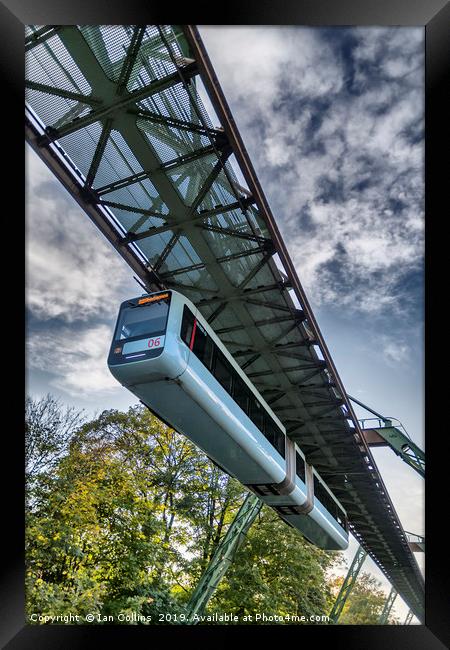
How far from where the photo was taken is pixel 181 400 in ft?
23.0

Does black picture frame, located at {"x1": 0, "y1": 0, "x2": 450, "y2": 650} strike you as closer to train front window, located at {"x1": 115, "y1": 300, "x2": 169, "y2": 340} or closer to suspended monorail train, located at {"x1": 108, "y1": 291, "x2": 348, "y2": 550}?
train front window, located at {"x1": 115, "y1": 300, "x2": 169, "y2": 340}

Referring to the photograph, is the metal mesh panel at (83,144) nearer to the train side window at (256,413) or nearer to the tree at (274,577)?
the train side window at (256,413)

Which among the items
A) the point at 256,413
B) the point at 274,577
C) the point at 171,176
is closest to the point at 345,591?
the point at 274,577

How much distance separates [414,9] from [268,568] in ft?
45.6

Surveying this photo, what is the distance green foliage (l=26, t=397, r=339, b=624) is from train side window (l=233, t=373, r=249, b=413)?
4.68m

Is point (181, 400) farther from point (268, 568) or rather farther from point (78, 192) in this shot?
point (268, 568)

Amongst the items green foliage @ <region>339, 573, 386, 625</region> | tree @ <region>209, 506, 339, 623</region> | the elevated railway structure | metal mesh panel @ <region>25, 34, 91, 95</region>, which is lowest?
green foliage @ <region>339, 573, 386, 625</region>

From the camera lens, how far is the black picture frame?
19.4 feet

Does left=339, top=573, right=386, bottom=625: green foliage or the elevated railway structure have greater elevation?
the elevated railway structure

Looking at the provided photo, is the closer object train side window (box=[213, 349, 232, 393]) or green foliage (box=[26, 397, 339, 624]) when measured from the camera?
train side window (box=[213, 349, 232, 393])

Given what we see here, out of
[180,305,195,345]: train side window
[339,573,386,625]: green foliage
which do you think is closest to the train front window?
[180,305,195,345]: train side window

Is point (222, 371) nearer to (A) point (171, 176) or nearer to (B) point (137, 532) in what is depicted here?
(A) point (171, 176)

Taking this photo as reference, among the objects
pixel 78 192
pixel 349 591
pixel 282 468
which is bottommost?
pixel 349 591

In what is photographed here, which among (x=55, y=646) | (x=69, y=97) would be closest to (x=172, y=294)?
(x=69, y=97)
